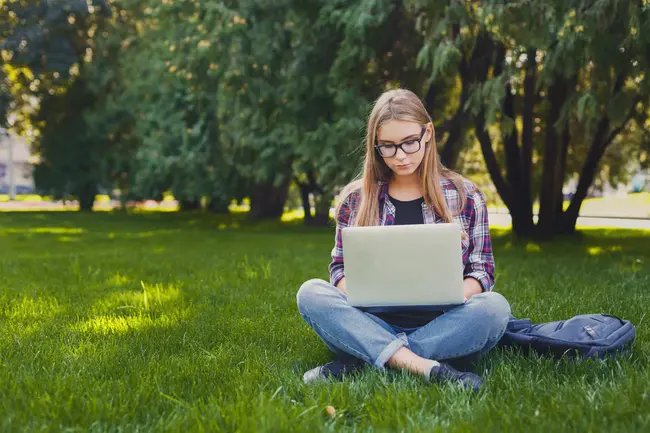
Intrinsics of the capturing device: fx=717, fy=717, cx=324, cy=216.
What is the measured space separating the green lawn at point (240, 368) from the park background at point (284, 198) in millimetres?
15

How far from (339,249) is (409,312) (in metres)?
0.47

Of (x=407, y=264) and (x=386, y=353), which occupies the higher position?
(x=407, y=264)

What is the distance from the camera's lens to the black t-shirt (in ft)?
11.2

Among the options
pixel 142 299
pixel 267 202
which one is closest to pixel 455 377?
pixel 142 299

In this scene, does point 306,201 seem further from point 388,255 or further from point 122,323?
point 388,255

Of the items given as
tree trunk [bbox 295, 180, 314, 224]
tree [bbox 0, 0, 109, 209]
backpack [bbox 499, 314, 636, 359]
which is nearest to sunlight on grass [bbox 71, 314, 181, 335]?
backpack [bbox 499, 314, 636, 359]

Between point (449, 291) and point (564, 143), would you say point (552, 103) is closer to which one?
point (564, 143)

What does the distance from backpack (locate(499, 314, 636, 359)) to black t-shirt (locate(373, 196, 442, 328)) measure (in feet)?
1.49

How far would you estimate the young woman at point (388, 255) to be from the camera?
125 inches

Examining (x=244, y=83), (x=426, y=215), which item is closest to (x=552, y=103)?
(x=244, y=83)

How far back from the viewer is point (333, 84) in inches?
473

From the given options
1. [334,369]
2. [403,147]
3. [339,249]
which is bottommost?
[334,369]

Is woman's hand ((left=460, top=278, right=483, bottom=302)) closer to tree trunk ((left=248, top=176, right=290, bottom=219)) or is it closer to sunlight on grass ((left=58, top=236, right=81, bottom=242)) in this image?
sunlight on grass ((left=58, top=236, right=81, bottom=242))

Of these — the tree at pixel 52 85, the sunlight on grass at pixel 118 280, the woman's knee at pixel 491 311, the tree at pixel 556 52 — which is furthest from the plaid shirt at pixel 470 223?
the tree at pixel 52 85
